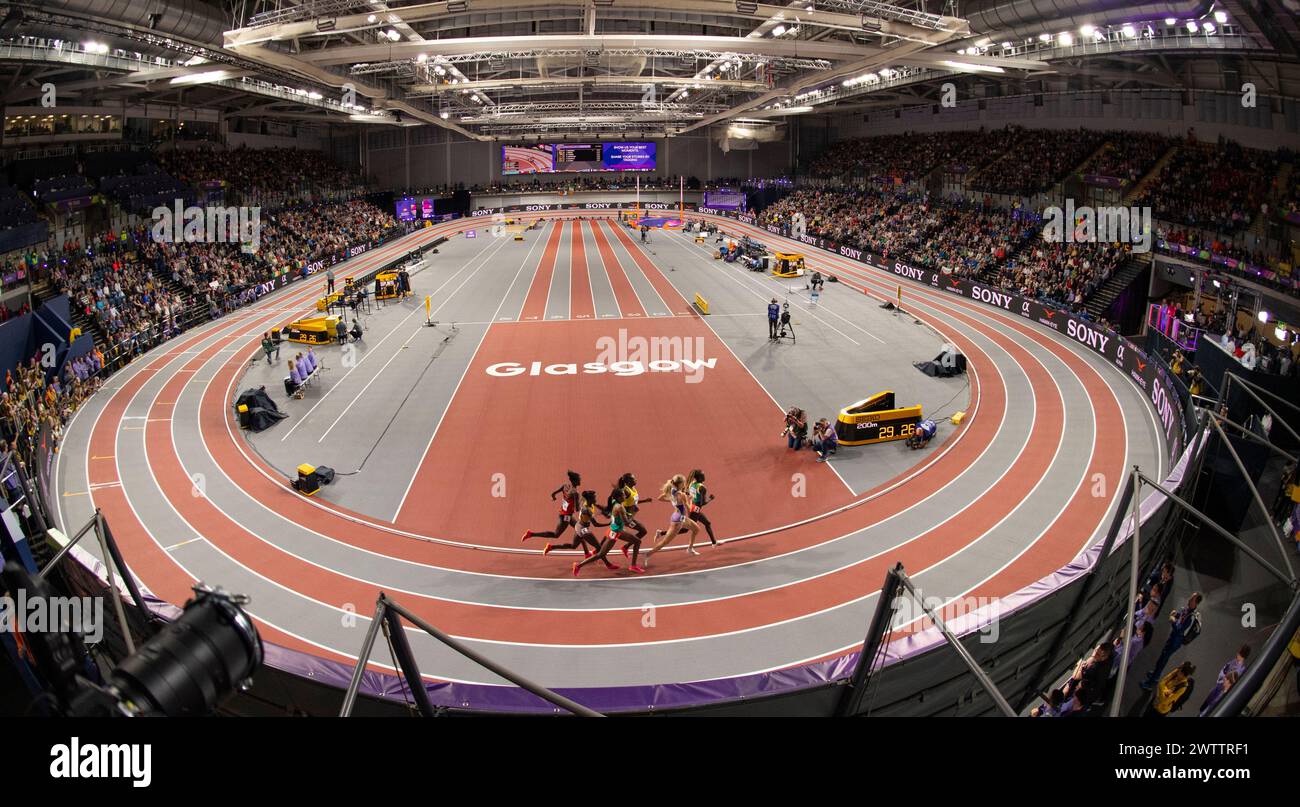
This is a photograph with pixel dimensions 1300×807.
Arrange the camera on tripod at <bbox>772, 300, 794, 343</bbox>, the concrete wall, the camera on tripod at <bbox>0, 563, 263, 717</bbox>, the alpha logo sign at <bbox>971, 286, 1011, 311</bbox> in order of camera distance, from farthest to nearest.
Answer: the alpha logo sign at <bbox>971, 286, 1011, 311</bbox>, the concrete wall, the camera on tripod at <bbox>772, 300, 794, 343</bbox>, the camera on tripod at <bbox>0, 563, 263, 717</bbox>

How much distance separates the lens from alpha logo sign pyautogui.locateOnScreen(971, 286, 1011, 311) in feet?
111

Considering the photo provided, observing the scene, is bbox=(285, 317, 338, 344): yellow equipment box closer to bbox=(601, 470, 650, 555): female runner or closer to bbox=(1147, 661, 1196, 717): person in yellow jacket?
bbox=(601, 470, 650, 555): female runner

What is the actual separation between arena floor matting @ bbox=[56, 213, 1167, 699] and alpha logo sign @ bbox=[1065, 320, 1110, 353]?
789 millimetres

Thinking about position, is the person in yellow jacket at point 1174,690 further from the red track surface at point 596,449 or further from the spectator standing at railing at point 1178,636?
the red track surface at point 596,449

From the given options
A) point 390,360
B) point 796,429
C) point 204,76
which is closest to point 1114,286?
point 796,429

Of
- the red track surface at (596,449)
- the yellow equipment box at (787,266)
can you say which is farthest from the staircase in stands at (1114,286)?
the red track surface at (596,449)

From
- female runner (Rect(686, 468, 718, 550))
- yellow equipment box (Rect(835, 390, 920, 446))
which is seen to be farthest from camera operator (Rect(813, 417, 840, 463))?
female runner (Rect(686, 468, 718, 550))

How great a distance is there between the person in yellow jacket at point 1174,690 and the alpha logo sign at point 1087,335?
19.8m

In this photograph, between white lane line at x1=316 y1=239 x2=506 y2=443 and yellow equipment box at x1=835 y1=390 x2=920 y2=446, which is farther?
white lane line at x1=316 y1=239 x2=506 y2=443

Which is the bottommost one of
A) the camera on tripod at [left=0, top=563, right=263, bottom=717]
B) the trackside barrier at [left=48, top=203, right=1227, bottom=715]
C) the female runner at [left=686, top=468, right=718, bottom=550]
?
the trackside barrier at [left=48, top=203, right=1227, bottom=715]

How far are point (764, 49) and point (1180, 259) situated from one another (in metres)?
18.2

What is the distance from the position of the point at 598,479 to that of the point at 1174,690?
1068 centimetres

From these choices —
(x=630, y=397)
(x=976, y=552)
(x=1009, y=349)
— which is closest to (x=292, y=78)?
(x=630, y=397)

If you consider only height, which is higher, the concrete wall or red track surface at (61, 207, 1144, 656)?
the concrete wall
